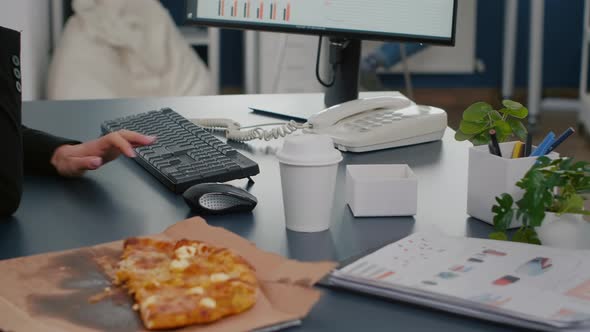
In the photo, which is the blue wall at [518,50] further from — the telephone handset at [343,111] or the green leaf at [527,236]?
the green leaf at [527,236]

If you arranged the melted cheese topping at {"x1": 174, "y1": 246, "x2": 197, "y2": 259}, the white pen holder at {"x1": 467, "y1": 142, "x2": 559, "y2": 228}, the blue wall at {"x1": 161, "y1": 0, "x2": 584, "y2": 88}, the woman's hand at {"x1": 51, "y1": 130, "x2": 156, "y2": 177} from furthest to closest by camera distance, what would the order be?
the blue wall at {"x1": 161, "y1": 0, "x2": 584, "y2": 88} < the woman's hand at {"x1": 51, "y1": 130, "x2": 156, "y2": 177} < the white pen holder at {"x1": 467, "y1": 142, "x2": 559, "y2": 228} < the melted cheese topping at {"x1": 174, "y1": 246, "x2": 197, "y2": 259}

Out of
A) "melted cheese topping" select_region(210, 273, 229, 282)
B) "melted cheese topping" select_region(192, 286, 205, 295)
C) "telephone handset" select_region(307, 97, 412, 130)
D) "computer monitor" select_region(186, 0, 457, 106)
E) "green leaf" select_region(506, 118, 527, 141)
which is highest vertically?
"computer monitor" select_region(186, 0, 457, 106)

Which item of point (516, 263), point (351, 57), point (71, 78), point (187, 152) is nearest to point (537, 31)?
point (71, 78)

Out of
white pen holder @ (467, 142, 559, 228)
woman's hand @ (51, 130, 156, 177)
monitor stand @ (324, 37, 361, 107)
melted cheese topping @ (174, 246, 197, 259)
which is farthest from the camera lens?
monitor stand @ (324, 37, 361, 107)

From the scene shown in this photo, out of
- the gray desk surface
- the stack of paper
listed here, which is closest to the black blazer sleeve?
the gray desk surface

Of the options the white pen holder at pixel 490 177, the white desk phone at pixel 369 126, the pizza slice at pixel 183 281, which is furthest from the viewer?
the white desk phone at pixel 369 126

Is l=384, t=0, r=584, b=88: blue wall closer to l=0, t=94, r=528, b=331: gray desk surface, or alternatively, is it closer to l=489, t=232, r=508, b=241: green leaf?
l=0, t=94, r=528, b=331: gray desk surface

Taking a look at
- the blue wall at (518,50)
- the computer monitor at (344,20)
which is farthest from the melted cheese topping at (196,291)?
the blue wall at (518,50)

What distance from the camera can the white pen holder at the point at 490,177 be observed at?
83 centimetres

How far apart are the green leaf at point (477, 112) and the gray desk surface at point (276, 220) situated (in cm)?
11

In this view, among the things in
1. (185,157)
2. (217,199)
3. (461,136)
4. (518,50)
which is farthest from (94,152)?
(518,50)

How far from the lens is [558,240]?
0.78 m

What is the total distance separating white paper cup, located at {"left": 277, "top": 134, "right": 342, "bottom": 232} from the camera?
808 millimetres

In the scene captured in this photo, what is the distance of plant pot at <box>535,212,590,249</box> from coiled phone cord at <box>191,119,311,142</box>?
58cm
